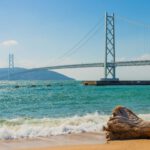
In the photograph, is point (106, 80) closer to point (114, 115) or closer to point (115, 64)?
point (115, 64)

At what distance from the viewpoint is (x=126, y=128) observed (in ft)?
17.5

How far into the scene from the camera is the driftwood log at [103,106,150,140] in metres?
5.30

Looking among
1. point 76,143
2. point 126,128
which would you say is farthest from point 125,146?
point 76,143

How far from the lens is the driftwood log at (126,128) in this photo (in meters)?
5.30

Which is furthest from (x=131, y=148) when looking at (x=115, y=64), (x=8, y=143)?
(x=115, y=64)

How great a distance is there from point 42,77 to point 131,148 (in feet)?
328

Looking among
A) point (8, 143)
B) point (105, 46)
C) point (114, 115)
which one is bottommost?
point (8, 143)

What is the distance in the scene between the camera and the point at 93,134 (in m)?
6.86

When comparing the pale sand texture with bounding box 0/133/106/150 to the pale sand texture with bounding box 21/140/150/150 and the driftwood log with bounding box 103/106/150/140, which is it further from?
the pale sand texture with bounding box 21/140/150/150

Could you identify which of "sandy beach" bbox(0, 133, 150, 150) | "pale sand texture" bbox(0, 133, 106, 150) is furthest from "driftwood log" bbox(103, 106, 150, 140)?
"pale sand texture" bbox(0, 133, 106, 150)

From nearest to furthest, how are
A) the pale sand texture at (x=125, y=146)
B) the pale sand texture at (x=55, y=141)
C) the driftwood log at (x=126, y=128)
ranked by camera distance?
the pale sand texture at (x=125, y=146)
the driftwood log at (x=126, y=128)
the pale sand texture at (x=55, y=141)

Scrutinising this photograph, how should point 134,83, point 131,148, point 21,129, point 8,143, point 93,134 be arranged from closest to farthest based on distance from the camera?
point 131,148 → point 8,143 → point 93,134 → point 21,129 → point 134,83

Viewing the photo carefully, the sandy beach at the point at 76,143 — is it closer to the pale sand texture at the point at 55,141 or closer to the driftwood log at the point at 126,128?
the pale sand texture at the point at 55,141

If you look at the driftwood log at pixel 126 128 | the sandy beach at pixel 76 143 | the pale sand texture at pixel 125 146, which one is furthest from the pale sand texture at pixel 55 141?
the pale sand texture at pixel 125 146
